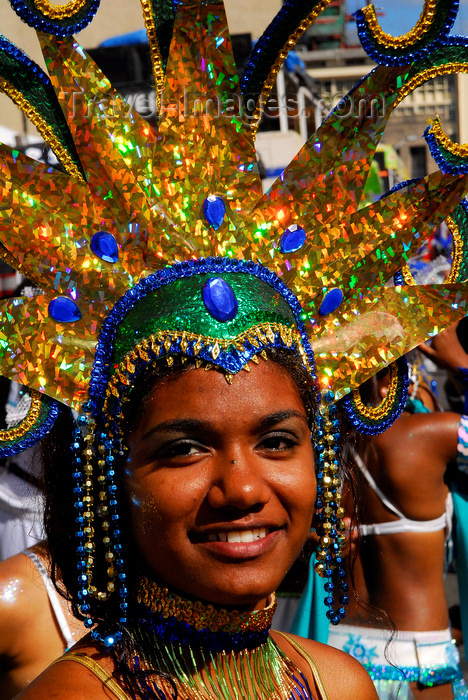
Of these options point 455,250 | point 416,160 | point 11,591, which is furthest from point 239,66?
point 416,160

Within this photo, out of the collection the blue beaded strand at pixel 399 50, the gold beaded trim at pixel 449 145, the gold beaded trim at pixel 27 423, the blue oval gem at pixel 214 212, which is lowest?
the gold beaded trim at pixel 27 423

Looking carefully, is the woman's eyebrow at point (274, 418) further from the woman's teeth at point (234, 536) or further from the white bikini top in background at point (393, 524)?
the white bikini top in background at point (393, 524)

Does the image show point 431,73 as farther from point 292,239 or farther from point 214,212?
point 214,212

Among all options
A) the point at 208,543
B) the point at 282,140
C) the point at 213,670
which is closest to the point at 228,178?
the point at 208,543

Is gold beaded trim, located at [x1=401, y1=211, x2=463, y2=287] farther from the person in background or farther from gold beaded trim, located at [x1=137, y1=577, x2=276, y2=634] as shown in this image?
the person in background

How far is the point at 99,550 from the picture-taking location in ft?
5.76

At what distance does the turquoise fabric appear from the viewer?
11.0ft

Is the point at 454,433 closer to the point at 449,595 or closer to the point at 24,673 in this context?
the point at 24,673

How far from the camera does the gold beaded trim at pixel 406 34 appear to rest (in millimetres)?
1887

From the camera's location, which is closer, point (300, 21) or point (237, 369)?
point (237, 369)

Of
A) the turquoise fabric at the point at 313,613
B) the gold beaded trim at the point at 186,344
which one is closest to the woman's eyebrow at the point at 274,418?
the gold beaded trim at the point at 186,344

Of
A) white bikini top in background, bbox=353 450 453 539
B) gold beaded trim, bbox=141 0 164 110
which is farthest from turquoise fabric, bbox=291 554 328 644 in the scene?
gold beaded trim, bbox=141 0 164 110

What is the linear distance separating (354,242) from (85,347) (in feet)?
2.32

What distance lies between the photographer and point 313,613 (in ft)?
11.0
